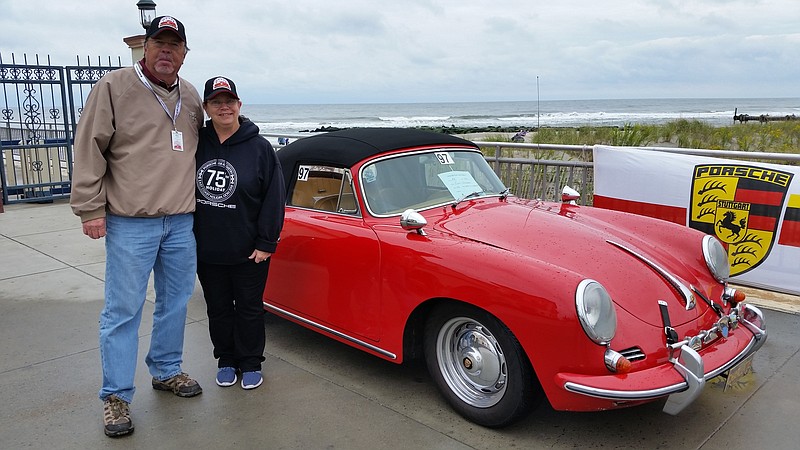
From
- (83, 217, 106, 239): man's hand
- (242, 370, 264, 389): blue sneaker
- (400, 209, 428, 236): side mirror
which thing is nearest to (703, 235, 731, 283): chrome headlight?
(400, 209, 428, 236): side mirror

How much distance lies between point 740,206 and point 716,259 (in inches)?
82.2

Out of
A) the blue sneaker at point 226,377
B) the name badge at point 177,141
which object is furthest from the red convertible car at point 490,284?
the name badge at point 177,141

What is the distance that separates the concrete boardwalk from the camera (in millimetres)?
3107

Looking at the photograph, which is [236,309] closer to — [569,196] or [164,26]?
[164,26]

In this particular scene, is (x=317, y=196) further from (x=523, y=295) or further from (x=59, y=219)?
(x=59, y=219)

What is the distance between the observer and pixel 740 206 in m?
5.36

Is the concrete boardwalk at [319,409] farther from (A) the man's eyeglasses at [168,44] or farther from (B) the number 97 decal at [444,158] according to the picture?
(A) the man's eyeglasses at [168,44]

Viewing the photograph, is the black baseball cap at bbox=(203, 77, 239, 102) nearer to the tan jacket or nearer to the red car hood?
the tan jacket

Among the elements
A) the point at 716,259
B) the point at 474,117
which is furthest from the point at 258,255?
the point at 474,117

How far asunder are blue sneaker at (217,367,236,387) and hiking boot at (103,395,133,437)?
58cm

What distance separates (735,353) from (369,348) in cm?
200

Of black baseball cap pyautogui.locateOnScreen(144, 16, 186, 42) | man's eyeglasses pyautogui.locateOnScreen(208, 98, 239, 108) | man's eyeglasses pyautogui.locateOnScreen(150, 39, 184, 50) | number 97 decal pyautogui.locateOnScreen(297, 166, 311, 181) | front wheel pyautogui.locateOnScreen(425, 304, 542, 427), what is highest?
black baseball cap pyautogui.locateOnScreen(144, 16, 186, 42)

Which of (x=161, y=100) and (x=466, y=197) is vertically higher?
(x=161, y=100)

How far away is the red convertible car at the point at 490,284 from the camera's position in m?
2.79
